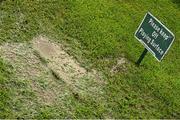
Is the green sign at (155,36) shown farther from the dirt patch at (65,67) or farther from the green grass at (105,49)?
the dirt patch at (65,67)

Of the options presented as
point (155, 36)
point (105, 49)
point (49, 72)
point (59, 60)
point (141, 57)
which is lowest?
point (49, 72)

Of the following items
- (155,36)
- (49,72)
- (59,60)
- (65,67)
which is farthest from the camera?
(59,60)

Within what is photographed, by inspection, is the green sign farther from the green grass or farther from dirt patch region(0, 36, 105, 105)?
dirt patch region(0, 36, 105, 105)

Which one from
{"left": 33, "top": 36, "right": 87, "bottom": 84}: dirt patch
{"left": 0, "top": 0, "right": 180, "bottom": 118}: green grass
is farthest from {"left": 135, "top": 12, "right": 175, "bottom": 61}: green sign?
{"left": 33, "top": 36, "right": 87, "bottom": 84}: dirt patch

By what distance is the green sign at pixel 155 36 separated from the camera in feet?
29.7

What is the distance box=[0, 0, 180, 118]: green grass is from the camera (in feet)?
28.9

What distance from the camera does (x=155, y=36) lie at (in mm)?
9258

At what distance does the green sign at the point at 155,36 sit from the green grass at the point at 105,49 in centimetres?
72

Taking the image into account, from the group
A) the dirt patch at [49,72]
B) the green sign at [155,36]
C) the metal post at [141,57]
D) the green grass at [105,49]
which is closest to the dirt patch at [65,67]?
the dirt patch at [49,72]

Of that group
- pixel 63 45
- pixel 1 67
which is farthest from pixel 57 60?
pixel 1 67

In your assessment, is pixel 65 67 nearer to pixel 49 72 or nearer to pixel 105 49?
pixel 49 72

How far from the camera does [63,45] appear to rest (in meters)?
9.84

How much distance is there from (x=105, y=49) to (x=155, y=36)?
4.47 feet

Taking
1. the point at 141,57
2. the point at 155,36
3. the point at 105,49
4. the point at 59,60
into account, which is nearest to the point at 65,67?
the point at 59,60
